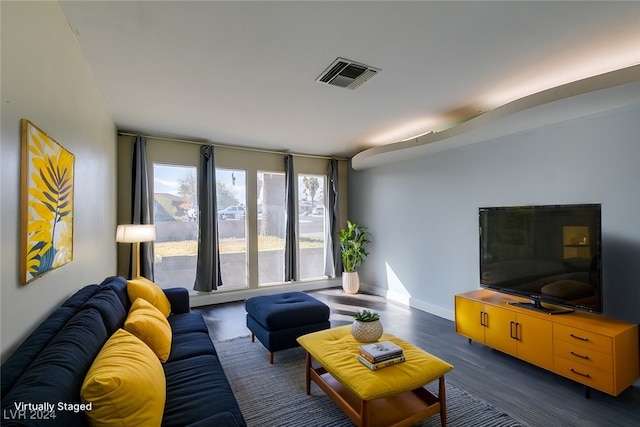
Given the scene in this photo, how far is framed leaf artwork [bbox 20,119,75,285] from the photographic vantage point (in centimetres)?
132

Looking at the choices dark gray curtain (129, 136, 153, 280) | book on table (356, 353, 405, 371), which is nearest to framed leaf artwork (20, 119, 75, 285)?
book on table (356, 353, 405, 371)

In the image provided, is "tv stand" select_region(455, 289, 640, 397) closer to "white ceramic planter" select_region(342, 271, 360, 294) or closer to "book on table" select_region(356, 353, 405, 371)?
"book on table" select_region(356, 353, 405, 371)

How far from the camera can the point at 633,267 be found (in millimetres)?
2461

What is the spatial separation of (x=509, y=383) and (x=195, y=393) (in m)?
2.50

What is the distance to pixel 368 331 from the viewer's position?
7.27 ft

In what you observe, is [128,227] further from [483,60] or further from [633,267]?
[633,267]

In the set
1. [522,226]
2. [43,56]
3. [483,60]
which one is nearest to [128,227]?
[43,56]

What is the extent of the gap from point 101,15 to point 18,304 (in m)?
1.73

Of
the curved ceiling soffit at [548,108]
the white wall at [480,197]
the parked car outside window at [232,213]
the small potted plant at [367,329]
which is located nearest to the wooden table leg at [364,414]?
the small potted plant at [367,329]

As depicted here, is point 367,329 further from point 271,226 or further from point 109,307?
point 271,226

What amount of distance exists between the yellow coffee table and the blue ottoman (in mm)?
675

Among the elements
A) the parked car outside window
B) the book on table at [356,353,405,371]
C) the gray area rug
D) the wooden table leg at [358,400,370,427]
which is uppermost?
the parked car outside window

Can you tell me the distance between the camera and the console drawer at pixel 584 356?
2.15 m

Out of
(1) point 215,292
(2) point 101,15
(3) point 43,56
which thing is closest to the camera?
(3) point 43,56
